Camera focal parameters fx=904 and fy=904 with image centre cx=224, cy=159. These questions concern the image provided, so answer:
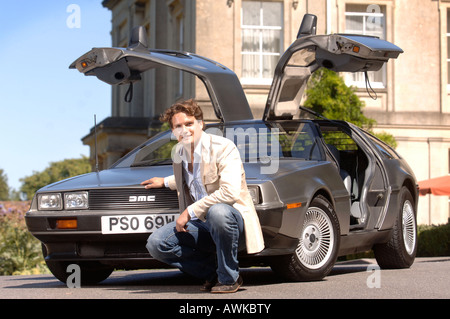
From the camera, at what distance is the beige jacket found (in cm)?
628

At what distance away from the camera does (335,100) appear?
2233 cm

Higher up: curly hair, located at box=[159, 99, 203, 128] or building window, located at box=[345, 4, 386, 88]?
building window, located at box=[345, 4, 386, 88]

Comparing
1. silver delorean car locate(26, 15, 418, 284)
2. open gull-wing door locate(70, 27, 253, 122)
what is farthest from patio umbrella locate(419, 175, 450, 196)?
open gull-wing door locate(70, 27, 253, 122)

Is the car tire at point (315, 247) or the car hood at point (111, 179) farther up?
the car hood at point (111, 179)

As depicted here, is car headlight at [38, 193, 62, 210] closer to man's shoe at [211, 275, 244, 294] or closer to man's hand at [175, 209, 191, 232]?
man's hand at [175, 209, 191, 232]

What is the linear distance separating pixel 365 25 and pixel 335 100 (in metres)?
3.19

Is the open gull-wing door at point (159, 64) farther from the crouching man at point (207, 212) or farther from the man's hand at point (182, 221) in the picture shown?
the man's hand at point (182, 221)

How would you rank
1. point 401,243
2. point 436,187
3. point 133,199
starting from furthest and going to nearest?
point 436,187 < point 401,243 < point 133,199

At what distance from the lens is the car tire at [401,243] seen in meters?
9.12

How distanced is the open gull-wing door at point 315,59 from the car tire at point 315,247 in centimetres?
166

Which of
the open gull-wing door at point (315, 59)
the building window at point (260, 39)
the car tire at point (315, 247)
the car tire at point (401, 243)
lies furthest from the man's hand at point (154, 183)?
the building window at point (260, 39)

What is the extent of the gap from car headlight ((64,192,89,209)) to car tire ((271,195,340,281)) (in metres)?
1.56

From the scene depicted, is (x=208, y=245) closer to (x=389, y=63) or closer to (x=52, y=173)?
(x=389, y=63)

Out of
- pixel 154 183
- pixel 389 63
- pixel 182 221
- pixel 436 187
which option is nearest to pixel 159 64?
pixel 154 183
